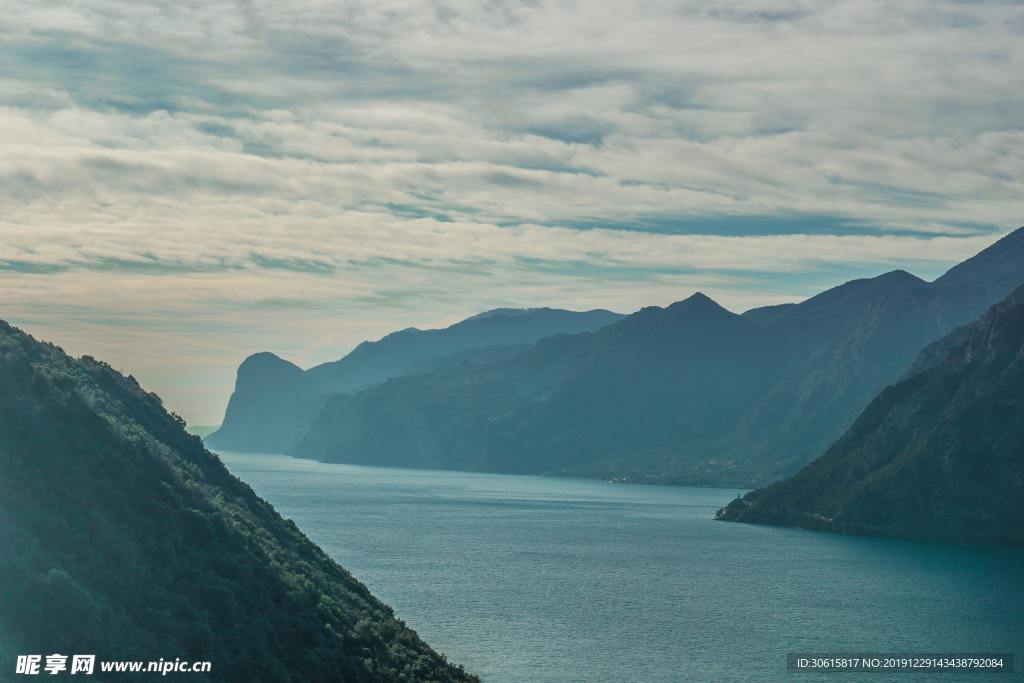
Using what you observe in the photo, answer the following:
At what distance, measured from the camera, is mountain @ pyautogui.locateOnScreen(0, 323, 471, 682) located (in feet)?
242

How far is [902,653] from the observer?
453ft

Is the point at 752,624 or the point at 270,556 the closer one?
the point at 270,556

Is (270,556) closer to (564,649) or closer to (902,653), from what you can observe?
(564,649)

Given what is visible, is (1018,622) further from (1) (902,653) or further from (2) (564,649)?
(2) (564,649)

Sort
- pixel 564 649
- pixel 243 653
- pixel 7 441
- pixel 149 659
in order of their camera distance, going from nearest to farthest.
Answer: pixel 149 659
pixel 243 653
pixel 7 441
pixel 564 649

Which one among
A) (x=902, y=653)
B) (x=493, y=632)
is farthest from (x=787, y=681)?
(x=493, y=632)

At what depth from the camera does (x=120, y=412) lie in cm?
12562

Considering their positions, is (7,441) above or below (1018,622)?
above

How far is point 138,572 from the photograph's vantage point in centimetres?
8281

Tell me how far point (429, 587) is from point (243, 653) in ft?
330

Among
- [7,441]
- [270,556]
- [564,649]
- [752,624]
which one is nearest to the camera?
[7,441]

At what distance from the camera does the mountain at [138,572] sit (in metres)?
73.9

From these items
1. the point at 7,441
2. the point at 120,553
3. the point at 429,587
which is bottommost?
the point at 429,587

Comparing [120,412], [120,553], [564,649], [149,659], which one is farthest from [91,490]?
[564,649]
